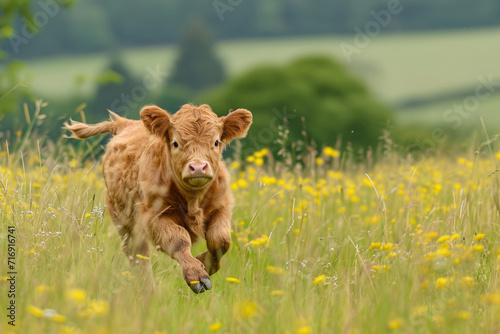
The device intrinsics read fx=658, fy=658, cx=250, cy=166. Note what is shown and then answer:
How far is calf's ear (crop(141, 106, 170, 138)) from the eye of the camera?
4.67 meters

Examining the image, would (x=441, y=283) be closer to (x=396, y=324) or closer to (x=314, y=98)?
(x=396, y=324)

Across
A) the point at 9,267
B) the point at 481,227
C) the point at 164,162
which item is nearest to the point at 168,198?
the point at 164,162

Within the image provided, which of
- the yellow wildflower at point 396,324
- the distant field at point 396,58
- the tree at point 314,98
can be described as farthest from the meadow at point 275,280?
the distant field at point 396,58

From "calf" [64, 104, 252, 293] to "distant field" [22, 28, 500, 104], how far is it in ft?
87.3

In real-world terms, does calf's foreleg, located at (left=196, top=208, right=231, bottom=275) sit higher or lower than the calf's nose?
lower

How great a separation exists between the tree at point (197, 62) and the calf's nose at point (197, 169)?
2444cm

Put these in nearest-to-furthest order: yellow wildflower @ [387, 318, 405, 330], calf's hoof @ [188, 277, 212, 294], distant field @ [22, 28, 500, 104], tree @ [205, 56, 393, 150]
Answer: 1. yellow wildflower @ [387, 318, 405, 330]
2. calf's hoof @ [188, 277, 212, 294]
3. tree @ [205, 56, 393, 150]
4. distant field @ [22, 28, 500, 104]

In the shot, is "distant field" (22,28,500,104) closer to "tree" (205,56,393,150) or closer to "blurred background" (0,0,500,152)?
"blurred background" (0,0,500,152)

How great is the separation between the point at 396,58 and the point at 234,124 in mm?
31932

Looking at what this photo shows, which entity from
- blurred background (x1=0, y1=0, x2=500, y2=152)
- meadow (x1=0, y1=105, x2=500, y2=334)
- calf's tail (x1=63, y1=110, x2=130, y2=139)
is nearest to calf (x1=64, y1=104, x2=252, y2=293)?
meadow (x1=0, y1=105, x2=500, y2=334)

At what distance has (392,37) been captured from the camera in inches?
1479

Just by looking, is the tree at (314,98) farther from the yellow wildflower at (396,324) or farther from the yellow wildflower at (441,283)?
the yellow wildflower at (396,324)

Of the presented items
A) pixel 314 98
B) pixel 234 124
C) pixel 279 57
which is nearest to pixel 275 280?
pixel 234 124

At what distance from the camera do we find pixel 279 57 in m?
35.1
